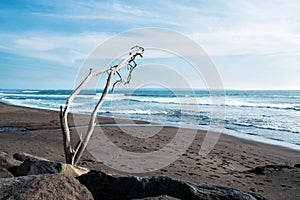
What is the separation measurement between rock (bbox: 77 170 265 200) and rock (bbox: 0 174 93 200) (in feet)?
1.41

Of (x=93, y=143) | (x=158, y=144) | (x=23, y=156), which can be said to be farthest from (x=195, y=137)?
(x=23, y=156)

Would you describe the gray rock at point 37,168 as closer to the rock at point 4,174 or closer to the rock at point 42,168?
the rock at point 42,168

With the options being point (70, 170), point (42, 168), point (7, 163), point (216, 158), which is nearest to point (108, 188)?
point (70, 170)

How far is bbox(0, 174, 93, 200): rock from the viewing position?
11.0 feet

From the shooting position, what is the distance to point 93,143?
473 inches

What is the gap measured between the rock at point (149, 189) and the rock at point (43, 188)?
429 mm

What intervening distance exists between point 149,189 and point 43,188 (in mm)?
1447

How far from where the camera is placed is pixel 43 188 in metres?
3.46

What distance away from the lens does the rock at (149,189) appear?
409cm

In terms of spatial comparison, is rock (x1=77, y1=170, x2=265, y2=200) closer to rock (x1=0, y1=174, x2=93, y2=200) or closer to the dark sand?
rock (x1=0, y1=174, x2=93, y2=200)

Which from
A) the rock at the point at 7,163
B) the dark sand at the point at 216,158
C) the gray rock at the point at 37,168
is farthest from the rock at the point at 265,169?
the rock at the point at 7,163

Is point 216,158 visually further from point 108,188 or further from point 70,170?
point 108,188

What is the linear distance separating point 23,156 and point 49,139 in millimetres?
6180

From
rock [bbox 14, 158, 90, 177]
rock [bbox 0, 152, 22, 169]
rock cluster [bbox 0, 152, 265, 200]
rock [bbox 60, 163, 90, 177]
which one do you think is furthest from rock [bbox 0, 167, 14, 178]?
rock [bbox 60, 163, 90, 177]
